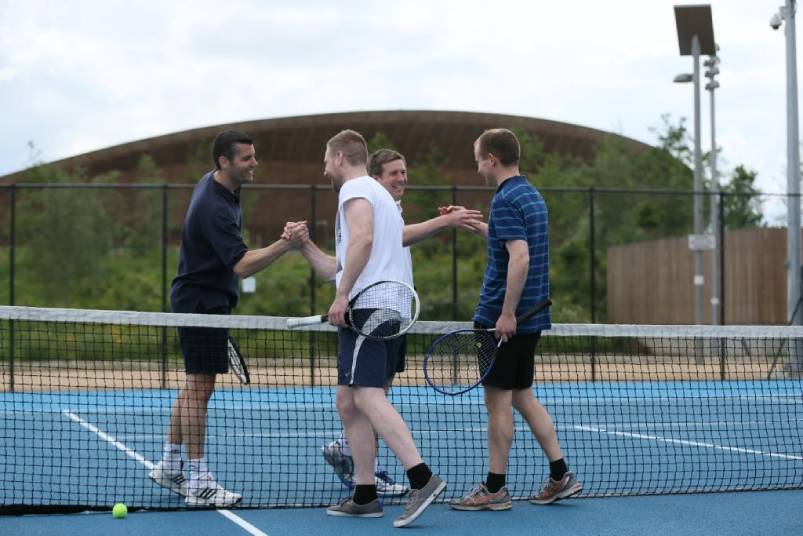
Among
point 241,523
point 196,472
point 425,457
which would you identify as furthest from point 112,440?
point 241,523

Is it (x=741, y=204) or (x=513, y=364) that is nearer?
(x=513, y=364)

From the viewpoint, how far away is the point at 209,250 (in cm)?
605

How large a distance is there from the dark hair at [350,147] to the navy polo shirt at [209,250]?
668 mm

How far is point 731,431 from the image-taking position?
977 centimetres

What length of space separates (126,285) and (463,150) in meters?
26.9

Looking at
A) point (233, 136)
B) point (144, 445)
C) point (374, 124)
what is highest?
point (374, 124)

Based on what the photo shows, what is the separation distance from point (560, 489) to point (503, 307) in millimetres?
978

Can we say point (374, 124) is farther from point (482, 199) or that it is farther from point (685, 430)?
point (685, 430)

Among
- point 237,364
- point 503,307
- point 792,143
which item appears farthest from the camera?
point 792,143

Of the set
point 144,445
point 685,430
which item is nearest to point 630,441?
point 685,430

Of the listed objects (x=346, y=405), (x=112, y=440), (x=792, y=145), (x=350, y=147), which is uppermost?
(x=792, y=145)

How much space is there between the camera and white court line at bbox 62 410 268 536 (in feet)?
17.6

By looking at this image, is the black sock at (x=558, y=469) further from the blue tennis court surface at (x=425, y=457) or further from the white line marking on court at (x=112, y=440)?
the white line marking on court at (x=112, y=440)

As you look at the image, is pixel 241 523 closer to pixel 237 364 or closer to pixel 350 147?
pixel 237 364
